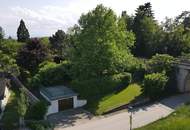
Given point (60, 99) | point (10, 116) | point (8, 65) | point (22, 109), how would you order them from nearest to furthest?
1. point (22, 109)
2. point (10, 116)
3. point (60, 99)
4. point (8, 65)

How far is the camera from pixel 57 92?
154 feet

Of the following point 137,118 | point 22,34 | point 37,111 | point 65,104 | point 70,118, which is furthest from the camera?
point 22,34

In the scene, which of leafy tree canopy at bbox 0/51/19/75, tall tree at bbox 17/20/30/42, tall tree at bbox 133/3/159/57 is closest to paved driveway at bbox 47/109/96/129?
leafy tree canopy at bbox 0/51/19/75

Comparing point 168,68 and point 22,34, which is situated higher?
point 22,34

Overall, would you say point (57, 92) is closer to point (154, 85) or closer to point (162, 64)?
point (154, 85)

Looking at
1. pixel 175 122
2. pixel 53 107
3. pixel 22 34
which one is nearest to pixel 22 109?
pixel 53 107

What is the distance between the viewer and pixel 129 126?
129 feet

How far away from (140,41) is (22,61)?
2761 centimetres

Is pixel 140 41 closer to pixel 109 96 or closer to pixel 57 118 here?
pixel 109 96

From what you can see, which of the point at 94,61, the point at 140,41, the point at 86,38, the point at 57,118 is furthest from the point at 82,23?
the point at 140,41

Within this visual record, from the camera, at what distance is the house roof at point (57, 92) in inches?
1781

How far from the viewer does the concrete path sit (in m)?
39.6

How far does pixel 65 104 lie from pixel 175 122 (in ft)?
53.3

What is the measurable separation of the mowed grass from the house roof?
518 inches
